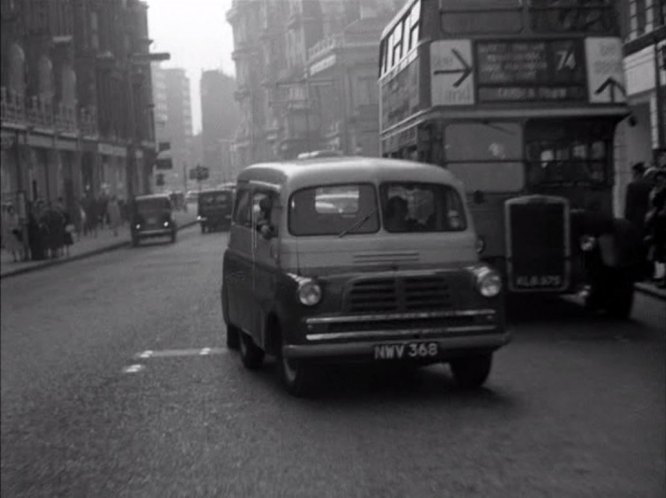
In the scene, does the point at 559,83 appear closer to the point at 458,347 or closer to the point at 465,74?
the point at 465,74

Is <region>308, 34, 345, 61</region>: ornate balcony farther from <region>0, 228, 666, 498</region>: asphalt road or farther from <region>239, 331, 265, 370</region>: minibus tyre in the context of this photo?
<region>239, 331, 265, 370</region>: minibus tyre

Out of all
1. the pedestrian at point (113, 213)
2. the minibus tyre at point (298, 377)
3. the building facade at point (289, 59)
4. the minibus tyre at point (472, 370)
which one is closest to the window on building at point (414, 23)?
the building facade at point (289, 59)

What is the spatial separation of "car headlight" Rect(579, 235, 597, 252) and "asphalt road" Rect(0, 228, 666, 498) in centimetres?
87

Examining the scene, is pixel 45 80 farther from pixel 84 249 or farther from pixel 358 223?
pixel 84 249

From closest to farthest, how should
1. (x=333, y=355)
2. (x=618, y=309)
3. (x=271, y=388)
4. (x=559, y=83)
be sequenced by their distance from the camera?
1. (x=333, y=355)
2. (x=271, y=388)
3. (x=559, y=83)
4. (x=618, y=309)

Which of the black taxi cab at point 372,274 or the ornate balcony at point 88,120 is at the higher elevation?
the ornate balcony at point 88,120

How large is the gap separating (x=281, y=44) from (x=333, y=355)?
3726mm

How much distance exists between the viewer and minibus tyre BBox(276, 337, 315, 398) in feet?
35.3

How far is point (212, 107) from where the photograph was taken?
6637 millimetres

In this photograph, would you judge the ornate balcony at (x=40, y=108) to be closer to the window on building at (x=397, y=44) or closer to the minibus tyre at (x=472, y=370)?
the minibus tyre at (x=472, y=370)

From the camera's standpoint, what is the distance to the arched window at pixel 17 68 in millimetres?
7843

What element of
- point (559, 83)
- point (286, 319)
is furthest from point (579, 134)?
point (286, 319)

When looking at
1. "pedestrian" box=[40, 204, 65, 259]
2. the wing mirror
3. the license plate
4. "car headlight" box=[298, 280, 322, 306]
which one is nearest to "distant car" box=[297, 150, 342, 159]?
the wing mirror

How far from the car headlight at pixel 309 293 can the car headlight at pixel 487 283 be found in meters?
1.23
